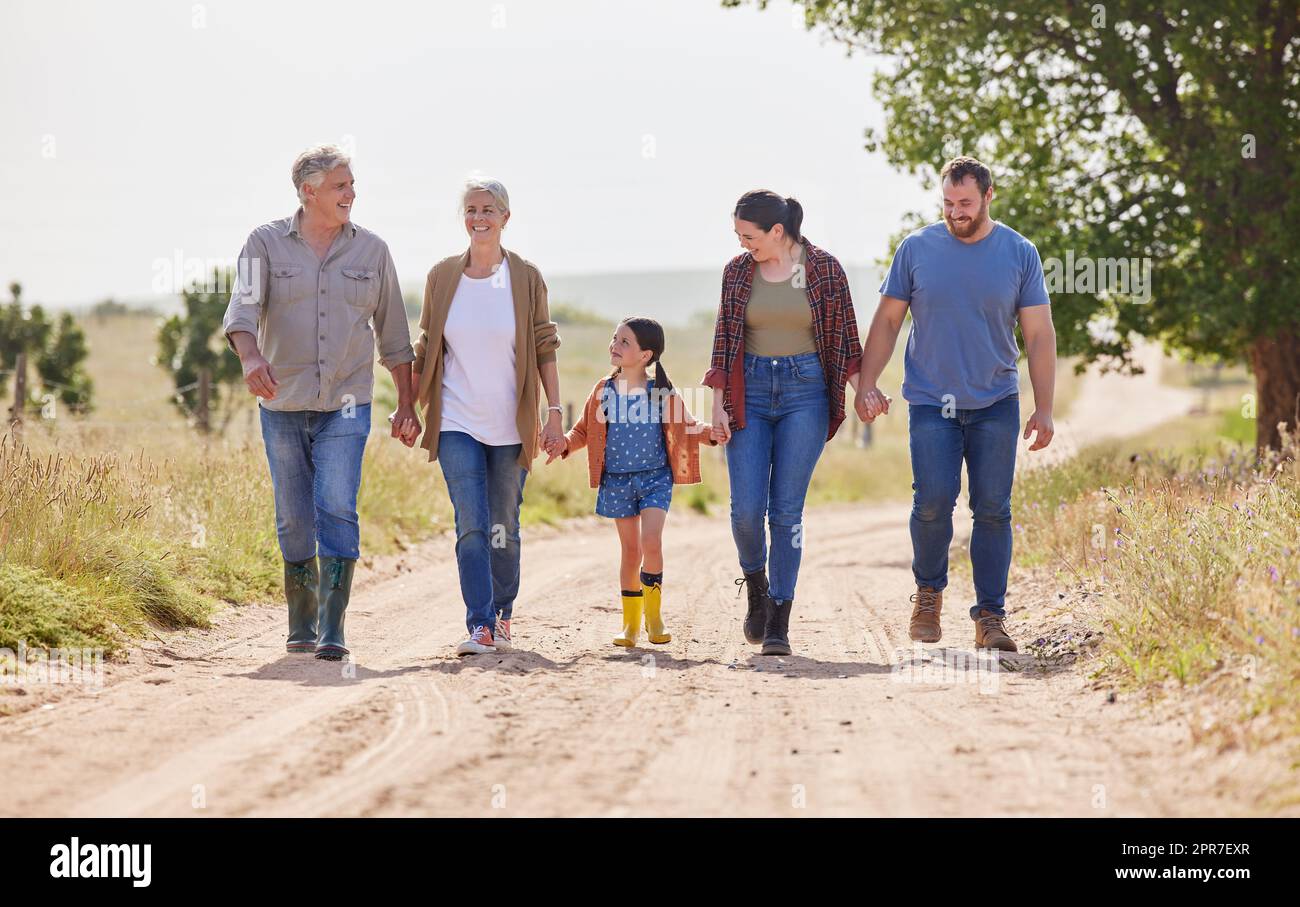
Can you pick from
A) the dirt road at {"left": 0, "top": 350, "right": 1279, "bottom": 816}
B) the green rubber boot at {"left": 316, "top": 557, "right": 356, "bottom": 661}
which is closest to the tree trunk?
the dirt road at {"left": 0, "top": 350, "right": 1279, "bottom": 816}

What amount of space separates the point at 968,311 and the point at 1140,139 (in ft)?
32.5

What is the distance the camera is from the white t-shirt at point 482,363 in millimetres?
6871

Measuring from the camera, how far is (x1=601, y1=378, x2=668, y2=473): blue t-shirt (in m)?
7.33

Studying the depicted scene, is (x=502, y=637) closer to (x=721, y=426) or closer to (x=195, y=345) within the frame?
(x=721, y=426)

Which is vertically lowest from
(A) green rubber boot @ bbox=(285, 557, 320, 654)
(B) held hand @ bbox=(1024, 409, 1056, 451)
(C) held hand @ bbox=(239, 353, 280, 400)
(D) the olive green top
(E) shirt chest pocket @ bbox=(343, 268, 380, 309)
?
(A) green rubber boot @ bbox=(285, 557, 320, 654)

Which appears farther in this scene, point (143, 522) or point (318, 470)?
point (143, 522)

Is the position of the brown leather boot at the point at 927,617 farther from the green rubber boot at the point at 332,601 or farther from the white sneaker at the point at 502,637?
the green rubber boot at the point at 332,601

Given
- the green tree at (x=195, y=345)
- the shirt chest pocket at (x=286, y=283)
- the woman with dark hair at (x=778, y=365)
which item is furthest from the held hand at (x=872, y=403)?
the green tree at (x=195, y=345)

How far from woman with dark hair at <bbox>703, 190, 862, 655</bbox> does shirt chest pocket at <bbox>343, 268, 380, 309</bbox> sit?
171cm

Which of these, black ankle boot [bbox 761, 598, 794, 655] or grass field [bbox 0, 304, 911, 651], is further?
black ankle boot [bbox 761, 598, 794, 655]

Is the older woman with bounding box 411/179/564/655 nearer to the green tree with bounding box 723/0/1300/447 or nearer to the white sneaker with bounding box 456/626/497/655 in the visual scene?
the white sneaker with bounding box 456/626/497/655

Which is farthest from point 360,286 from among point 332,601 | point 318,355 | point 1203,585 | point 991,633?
point 1203,585

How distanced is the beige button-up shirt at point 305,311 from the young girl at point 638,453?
3.82 feet

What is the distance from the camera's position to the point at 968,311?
6848 millimetres
